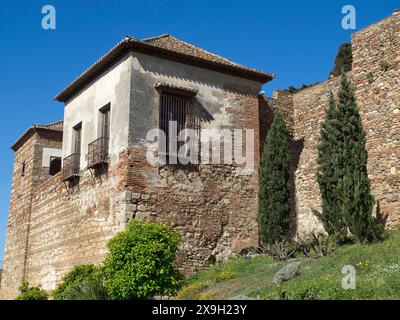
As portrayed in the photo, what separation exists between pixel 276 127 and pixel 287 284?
674cm

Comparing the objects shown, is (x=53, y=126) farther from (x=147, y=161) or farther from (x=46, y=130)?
(x=147, y=161)

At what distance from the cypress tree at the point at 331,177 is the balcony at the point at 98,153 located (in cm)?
603

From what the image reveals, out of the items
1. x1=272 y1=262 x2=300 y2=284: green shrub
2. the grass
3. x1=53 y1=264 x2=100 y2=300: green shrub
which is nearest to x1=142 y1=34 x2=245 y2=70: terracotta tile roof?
the grass

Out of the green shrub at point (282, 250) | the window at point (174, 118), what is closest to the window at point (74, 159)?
the window at point (174, 118)

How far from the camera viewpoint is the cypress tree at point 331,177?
1365 centimetres

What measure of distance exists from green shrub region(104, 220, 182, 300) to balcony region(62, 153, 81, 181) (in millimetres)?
4962

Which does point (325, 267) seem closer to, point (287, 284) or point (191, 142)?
point (287, 284)

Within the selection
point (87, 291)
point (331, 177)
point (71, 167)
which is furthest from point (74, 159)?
point (331, 177)

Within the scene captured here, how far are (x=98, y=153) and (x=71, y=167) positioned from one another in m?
2.17

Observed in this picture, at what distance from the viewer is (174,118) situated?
608 inches
